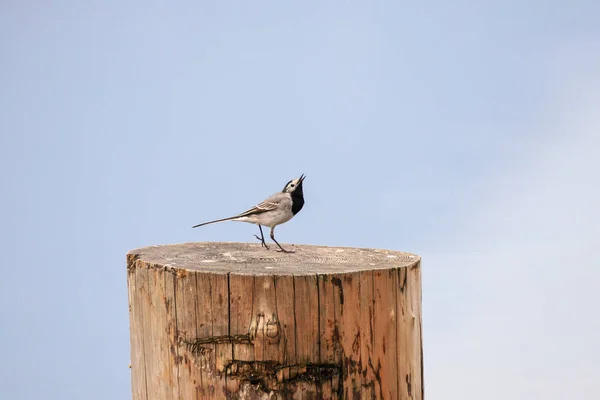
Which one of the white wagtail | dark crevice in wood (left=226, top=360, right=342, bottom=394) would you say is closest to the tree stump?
dark crevice in wood (left=226, top=360, right=342, bottom=394)

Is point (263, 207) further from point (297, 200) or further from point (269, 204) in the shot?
point (297, 200)

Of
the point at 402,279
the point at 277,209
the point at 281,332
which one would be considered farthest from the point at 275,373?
the point at 277,209

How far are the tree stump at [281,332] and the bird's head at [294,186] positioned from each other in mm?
1705

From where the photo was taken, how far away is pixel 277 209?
20.9 ft

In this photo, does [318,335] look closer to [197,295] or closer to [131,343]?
[197,295]

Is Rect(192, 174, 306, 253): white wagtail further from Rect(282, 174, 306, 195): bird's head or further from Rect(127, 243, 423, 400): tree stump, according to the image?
Rect(127, 243, 423, 400): tree stump

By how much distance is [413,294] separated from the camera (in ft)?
16.0

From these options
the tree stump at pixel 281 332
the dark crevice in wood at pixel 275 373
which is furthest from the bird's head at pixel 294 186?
the dark crevice in wood at pixel 275 373

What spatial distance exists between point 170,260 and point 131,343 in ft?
1.97

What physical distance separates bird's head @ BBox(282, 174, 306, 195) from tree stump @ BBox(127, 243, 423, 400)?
5.59 ft

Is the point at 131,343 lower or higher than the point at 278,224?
lower

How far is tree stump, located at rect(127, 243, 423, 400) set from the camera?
173 inches

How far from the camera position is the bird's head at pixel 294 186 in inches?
256

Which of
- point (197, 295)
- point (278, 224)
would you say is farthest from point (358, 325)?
point (278, 224)
